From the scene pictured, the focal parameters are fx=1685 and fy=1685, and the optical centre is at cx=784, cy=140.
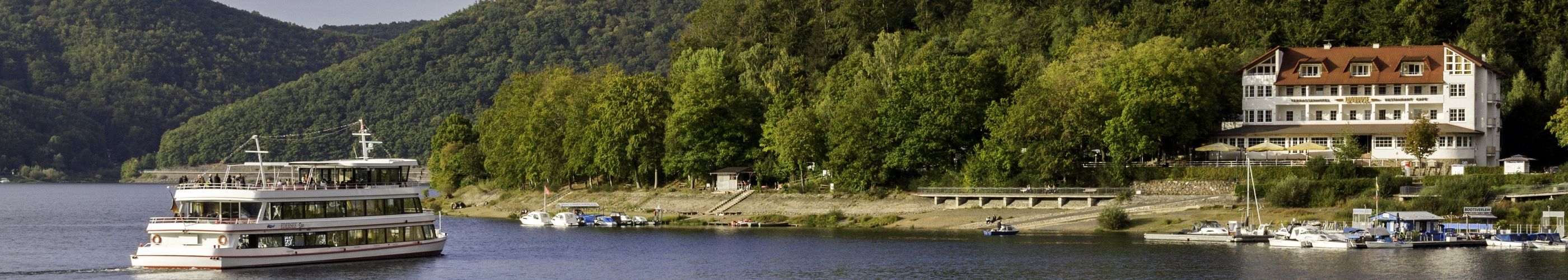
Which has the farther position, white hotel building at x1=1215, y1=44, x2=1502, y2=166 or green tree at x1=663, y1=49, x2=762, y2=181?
green tree at x1=663, y1=49, x2=762, y2=181

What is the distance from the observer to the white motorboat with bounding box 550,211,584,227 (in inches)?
4626

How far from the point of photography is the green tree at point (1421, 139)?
105m

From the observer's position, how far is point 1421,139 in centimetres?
10519

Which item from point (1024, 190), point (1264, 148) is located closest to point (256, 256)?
point (1024, 190)

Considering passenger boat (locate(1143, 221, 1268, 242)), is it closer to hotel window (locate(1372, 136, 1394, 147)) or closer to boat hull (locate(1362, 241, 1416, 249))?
boat hull (locate(1362, 241, 1416, 249))

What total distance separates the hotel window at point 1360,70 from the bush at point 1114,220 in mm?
27212

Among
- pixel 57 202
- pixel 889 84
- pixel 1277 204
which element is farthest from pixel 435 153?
pixel 1277 204

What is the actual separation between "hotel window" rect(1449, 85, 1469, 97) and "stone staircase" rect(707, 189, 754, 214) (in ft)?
162

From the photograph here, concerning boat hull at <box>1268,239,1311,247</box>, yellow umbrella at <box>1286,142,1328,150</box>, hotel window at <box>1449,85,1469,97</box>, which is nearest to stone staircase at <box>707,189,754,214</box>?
yellow umbrella at <box>1286,142,1328,150</box>

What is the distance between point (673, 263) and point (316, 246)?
53.3 ft

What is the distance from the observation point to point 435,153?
173375 millimetres

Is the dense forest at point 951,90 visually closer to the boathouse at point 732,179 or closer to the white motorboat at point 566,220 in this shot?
the boathouse at point 732,179

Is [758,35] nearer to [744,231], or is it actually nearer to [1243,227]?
[744,231]

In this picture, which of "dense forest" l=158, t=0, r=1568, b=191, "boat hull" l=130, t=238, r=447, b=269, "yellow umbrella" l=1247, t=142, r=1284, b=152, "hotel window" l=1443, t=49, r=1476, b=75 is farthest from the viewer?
"hotel window" l=1443, t=49, r=1476, b=75
